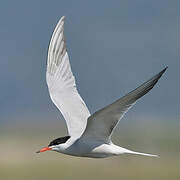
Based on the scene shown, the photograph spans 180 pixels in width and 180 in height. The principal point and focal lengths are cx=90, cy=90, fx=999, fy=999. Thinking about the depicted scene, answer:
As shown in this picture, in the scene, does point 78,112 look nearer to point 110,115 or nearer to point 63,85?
point 63,85

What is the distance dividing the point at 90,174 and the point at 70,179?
2.53ft

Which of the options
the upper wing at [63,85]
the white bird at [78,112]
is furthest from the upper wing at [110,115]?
the upper wing at [63,85]

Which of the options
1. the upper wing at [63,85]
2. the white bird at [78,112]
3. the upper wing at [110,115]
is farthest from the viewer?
the upper wing at [63,85]

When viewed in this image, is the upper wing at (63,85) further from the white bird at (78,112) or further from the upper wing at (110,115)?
→ the upper wing at (110,115)

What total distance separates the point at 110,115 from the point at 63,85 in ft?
5.91

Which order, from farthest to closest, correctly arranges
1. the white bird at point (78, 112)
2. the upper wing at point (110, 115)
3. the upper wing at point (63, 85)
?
the upper wing at point (63, 85) < the white bird at point (78, 112) < the upper wing at point (110, 115)

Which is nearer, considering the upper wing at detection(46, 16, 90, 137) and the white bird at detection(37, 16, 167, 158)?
the white bird at detection(37, 16, 167, 158)

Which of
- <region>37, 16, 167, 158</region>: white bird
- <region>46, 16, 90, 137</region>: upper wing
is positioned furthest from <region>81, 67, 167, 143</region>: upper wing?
<region>46, 16, 90, 137</region>: upper wing

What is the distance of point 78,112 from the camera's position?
11781mm

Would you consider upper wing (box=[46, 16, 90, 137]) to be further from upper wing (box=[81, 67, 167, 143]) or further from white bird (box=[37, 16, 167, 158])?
upper wing (box=[81, 67, 167, 143])

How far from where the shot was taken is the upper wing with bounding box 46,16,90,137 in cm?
1172

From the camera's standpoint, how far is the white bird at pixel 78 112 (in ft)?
33.7

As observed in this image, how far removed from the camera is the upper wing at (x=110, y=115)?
996 cm

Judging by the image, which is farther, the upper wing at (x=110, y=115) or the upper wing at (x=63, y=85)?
the upper wing at (x=63, y=85)
